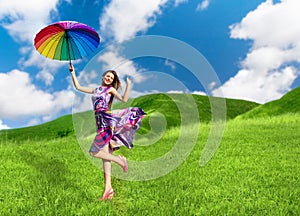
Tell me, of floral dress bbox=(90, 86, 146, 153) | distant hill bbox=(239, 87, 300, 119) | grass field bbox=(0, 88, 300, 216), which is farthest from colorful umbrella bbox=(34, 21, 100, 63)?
distant hill bbox=(239, 87, 300, 119)

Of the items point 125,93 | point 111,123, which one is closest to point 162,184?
point 111,123

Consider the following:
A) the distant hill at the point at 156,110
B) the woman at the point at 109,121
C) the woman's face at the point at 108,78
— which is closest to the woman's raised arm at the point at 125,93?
the woman at the point at 109,121

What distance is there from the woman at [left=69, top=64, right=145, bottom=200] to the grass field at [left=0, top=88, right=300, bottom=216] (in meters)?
0.93

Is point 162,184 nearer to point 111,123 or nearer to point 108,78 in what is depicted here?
point 111,123

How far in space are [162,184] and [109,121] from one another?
279 cm

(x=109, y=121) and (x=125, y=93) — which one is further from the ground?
(x=125, y=93)

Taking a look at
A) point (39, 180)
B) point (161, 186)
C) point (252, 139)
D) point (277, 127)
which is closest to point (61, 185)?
point (39, 180)

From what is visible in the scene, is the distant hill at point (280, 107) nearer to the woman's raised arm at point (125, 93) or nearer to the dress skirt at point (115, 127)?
the dress skirt at point (115, 127)

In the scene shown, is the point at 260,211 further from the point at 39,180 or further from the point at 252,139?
the point at 252,139

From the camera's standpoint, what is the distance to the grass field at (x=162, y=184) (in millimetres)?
7926

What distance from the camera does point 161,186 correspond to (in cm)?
965

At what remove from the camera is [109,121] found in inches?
314

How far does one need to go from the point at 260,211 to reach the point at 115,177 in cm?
→ 426

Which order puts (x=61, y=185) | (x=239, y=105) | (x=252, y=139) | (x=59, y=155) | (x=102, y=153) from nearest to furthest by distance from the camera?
1. (x=102, y=153)
2. (x=61, y=185)
3. (x=59, y=155)
4. (x=252, y=139)
5. (x=239, y=105)
